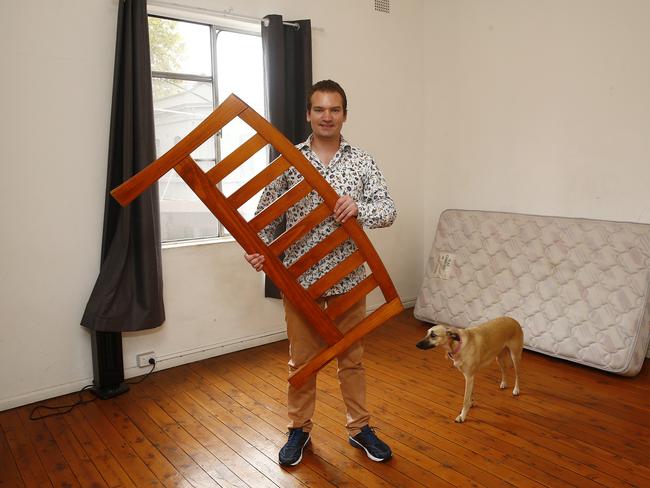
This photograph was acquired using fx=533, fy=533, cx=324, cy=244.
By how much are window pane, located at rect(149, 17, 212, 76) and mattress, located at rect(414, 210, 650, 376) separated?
2097 millimetres

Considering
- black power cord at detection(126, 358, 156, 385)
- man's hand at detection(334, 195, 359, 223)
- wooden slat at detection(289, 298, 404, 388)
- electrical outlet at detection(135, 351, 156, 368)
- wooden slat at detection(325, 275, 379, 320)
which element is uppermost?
man's hand at detection(334, 195, 359, 223)

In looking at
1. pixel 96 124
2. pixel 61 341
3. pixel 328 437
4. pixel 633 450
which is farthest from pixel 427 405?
pixel 96 124

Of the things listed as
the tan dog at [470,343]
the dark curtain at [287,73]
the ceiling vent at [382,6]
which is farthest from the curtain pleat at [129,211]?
the ceiling vent at [382,6]

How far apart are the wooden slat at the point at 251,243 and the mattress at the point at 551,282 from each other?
1852 mm

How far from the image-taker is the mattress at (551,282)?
10.1ft

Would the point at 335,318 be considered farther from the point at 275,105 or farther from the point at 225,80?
the point at 225,80

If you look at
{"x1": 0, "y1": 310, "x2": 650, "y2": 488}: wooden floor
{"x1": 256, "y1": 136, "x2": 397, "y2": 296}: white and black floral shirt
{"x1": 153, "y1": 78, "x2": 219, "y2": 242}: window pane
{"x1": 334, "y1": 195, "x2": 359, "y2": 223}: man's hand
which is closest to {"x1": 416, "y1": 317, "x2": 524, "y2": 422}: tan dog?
{"x1": 0, "y1": 310, "x2": 650, "y2": 488}: wooden floor

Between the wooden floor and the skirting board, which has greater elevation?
the skirting board

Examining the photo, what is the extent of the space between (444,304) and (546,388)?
42.1 inches

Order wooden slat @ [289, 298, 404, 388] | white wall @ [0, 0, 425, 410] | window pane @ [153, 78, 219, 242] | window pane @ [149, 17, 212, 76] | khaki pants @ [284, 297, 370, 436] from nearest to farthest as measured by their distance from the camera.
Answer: wooden slat @ [289, 298, 404, 388] → khaki pants @ [284, 297, 370, 436] → white wall @ [0, 0, 425, 410] → window pane @ [149, 17, 212, 76] → window pane @ [153, 78, 219, 242]

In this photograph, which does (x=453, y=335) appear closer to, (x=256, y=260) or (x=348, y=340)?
(x=348, y=340)

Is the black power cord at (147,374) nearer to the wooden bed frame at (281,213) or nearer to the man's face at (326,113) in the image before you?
the wooden bed frame at (281,213)

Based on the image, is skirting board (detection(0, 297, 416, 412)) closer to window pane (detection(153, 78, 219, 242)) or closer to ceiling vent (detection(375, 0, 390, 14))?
→ window pane (detection(153, 78, 219, 242))

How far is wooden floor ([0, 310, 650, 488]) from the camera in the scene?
2.13 m
